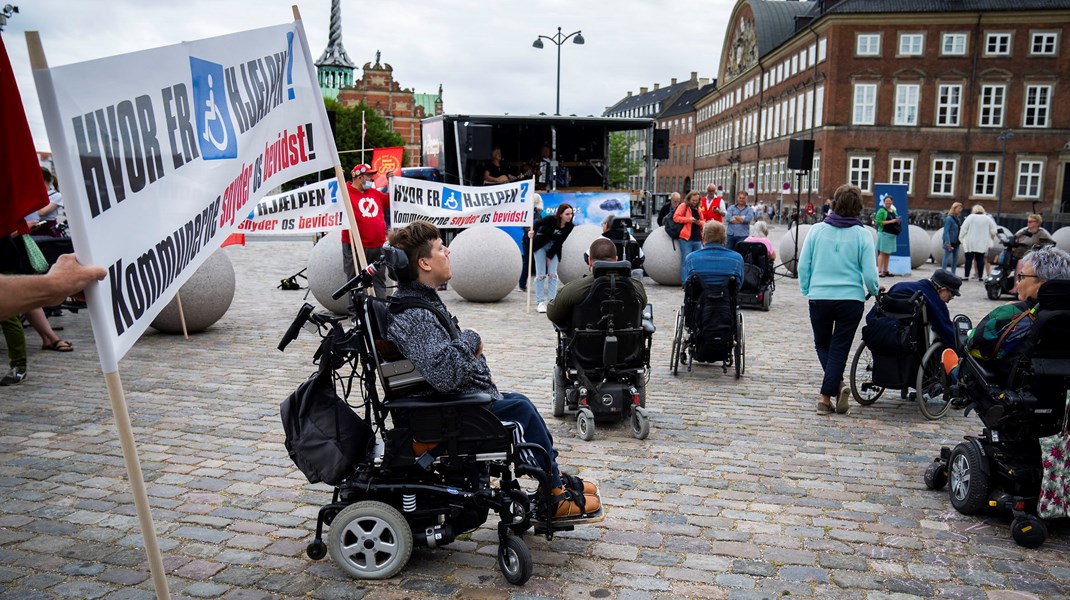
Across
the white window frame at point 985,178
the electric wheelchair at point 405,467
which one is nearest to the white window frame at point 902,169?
the white window frame at point 985,178

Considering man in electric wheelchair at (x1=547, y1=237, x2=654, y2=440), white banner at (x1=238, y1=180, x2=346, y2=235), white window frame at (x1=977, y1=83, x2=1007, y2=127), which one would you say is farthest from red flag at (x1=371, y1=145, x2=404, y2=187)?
white window frame at (x1=977, y1=83, x2=1007, y2=127)

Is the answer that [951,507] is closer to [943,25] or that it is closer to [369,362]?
[369,362]

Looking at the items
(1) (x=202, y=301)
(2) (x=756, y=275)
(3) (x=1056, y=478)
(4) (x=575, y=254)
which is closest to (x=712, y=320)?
(3) (x=1056, y=478)

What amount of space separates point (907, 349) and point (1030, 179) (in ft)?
195

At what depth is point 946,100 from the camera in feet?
192

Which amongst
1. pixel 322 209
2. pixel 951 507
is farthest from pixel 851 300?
pixel 322 209

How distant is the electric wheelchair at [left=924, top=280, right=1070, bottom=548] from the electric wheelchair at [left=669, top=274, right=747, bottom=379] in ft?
12.0

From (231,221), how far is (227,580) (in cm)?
175

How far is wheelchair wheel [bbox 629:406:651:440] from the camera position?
666 centimetres

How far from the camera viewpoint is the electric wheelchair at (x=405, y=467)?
4031 mm

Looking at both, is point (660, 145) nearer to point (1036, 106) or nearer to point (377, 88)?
point (1036, 106)

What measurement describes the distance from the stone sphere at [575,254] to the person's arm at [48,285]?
12.7 meters

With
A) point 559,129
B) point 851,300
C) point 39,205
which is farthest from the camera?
point 559,129

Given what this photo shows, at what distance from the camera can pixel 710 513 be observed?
5.09 meters
